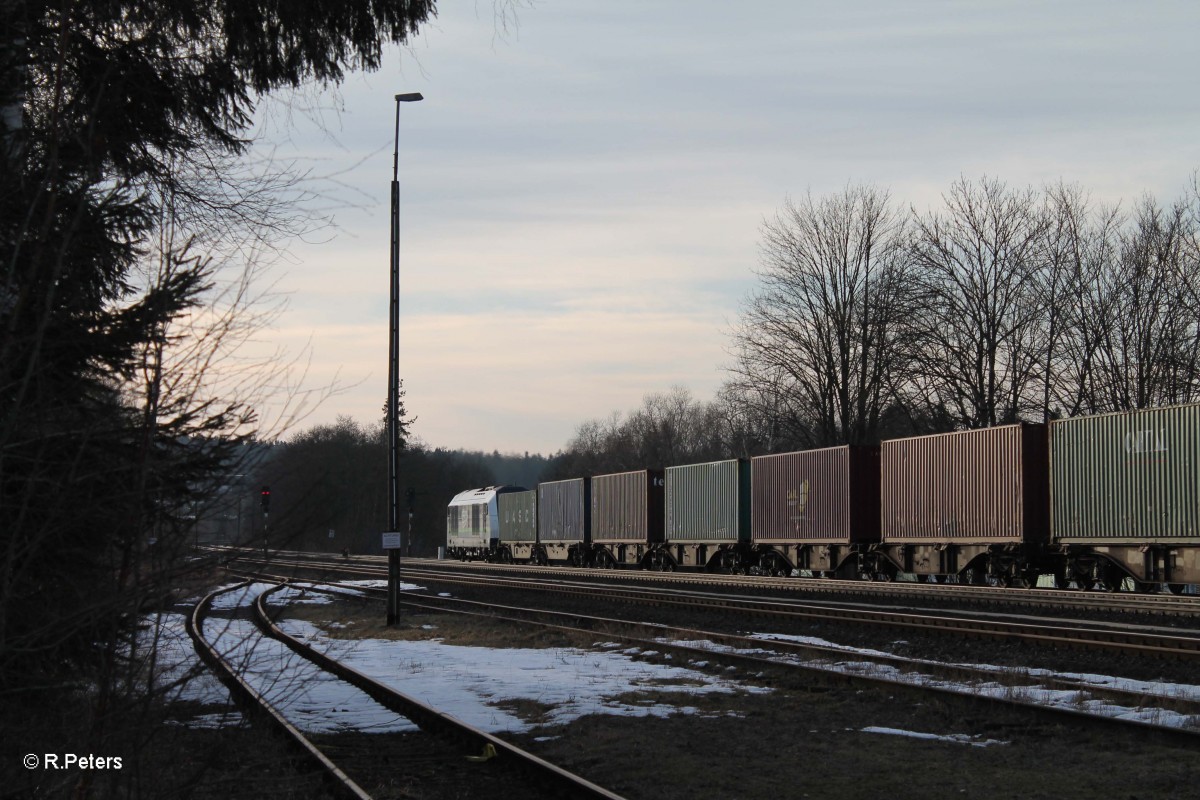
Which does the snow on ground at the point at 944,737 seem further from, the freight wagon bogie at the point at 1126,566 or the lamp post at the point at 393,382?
the freight wagon bogie at the point at 1126,566

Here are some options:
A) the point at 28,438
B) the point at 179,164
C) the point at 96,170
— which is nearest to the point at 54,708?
the point at 28,438

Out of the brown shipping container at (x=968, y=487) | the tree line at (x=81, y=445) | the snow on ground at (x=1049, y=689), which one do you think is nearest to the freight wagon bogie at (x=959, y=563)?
the brown shipping container at (x=968, y=487)

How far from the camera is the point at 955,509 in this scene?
26.8 meters

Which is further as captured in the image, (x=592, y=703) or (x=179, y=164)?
(x=592, y=703)

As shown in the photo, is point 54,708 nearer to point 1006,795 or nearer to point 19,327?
point 19,327

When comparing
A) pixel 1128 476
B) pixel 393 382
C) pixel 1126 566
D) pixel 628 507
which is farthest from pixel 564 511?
pixel 393 382

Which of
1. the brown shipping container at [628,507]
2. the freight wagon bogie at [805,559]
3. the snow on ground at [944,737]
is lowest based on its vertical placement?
the freight wagon bogie at [805,559]

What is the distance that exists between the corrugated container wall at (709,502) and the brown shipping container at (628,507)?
49.6 inches

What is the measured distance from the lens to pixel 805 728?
354 inches

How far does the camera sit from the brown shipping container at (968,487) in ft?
82.0

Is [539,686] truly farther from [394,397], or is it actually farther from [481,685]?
[394,397]

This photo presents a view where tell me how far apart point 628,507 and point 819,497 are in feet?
40.4

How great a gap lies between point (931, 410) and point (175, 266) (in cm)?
4676

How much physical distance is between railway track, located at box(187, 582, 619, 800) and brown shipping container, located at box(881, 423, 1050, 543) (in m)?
18.4
